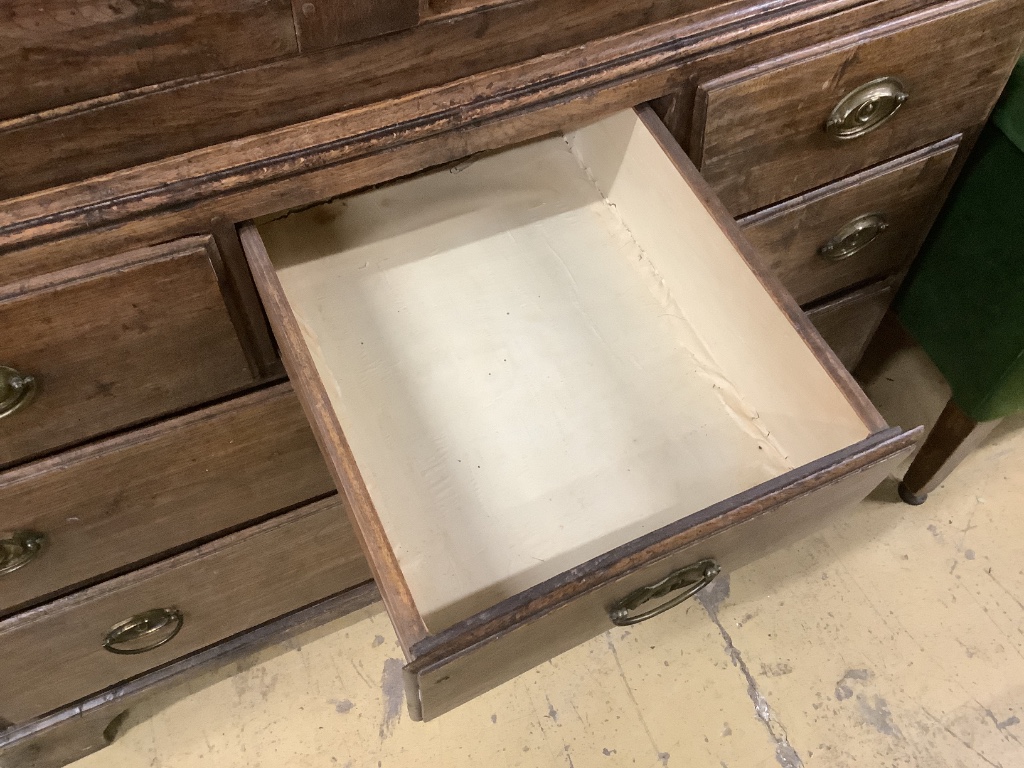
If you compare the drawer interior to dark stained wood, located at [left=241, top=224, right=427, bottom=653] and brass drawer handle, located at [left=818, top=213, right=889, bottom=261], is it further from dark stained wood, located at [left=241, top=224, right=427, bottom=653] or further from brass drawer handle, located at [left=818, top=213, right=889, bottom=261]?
brass drawer handle, located at [left=818, top=213, right=889, bottom=261]

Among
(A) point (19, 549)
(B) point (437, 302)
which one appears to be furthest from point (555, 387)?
(A) point (19, 549)

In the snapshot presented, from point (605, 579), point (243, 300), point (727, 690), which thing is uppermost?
point (243, 300)

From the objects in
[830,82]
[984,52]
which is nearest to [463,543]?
[830,82]

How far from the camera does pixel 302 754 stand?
1164mm

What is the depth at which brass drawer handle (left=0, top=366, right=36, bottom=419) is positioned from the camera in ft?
2.07

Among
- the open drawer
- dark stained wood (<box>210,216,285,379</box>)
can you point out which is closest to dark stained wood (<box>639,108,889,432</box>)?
the open drawer

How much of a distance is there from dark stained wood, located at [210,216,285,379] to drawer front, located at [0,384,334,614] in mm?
41

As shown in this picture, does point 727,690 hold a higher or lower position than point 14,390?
lower

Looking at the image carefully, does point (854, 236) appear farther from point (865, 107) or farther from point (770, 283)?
point (770, 283)

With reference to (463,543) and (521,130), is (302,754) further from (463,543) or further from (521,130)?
Result: (521,130)

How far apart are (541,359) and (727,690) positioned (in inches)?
26.7

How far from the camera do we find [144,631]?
96 cm

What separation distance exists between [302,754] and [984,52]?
48.2 inches

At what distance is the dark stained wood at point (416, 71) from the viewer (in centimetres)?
54
